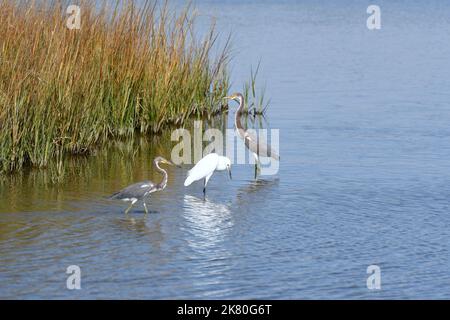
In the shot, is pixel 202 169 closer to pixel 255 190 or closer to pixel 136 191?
pixel 255 190

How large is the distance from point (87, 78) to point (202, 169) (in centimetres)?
202

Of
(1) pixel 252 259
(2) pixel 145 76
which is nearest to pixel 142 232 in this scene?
(1) pixel 252 259

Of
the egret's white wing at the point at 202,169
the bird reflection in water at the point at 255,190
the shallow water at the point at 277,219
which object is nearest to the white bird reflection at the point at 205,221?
the shallow water at the point at 277,219

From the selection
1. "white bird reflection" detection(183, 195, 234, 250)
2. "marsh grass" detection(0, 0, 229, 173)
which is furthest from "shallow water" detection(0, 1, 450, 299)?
"marsh grass" detection(0, 0, 229, 173)

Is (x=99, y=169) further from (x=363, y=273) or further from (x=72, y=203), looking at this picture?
(x=363, y=273)

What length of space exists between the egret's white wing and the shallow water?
0.18 meters

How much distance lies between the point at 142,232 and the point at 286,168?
10.4ft

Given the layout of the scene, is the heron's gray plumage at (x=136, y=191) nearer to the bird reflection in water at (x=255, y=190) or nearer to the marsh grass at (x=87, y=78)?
the bird reflection in water at (x=255, y=190)

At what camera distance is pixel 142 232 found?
8727mm

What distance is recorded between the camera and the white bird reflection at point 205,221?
848cm

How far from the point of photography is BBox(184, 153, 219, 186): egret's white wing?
10.1m

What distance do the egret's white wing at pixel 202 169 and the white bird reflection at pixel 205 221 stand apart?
0.61 ft

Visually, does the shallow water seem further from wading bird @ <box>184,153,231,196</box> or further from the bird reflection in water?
wading bird @ <box>184,153,231,196</box>

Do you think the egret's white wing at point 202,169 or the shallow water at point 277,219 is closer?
the shallow water at point 277,219
